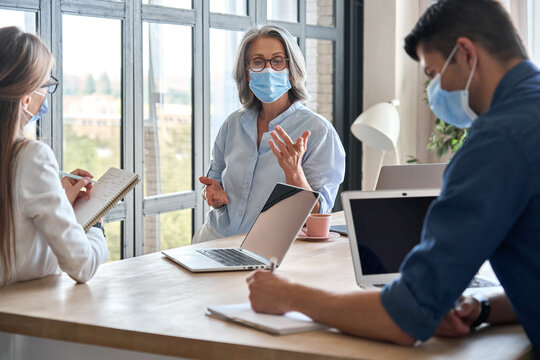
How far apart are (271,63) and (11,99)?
4.78 feet

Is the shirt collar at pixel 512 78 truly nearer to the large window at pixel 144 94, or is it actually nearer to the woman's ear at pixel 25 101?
the woman's ear at pixel 25 101

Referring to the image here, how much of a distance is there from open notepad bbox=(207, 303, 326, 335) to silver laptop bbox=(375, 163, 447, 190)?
3.87ft

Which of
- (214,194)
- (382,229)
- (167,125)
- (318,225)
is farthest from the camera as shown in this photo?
(167,125)

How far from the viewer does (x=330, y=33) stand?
18.1ft

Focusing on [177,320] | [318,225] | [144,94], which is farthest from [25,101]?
[144,94]

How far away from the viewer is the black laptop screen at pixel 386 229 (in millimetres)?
1870

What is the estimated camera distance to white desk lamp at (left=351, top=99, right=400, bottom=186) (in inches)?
194

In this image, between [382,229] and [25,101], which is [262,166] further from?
[25,101]

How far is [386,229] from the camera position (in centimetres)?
191

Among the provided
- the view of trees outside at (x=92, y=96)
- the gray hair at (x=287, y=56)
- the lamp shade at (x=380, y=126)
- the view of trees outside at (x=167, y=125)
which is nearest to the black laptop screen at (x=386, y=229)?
the gray hair at (x=287, y=56)

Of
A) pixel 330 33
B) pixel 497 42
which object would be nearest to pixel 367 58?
pixel 330 33

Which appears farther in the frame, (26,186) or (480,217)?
(26,186)

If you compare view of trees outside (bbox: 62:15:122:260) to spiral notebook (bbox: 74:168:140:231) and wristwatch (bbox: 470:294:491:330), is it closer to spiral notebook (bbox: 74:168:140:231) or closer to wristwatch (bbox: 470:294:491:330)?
spiral notebook (bbox: 74:168:140:231)

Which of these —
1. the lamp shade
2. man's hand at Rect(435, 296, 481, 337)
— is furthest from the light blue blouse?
the lamp shade
